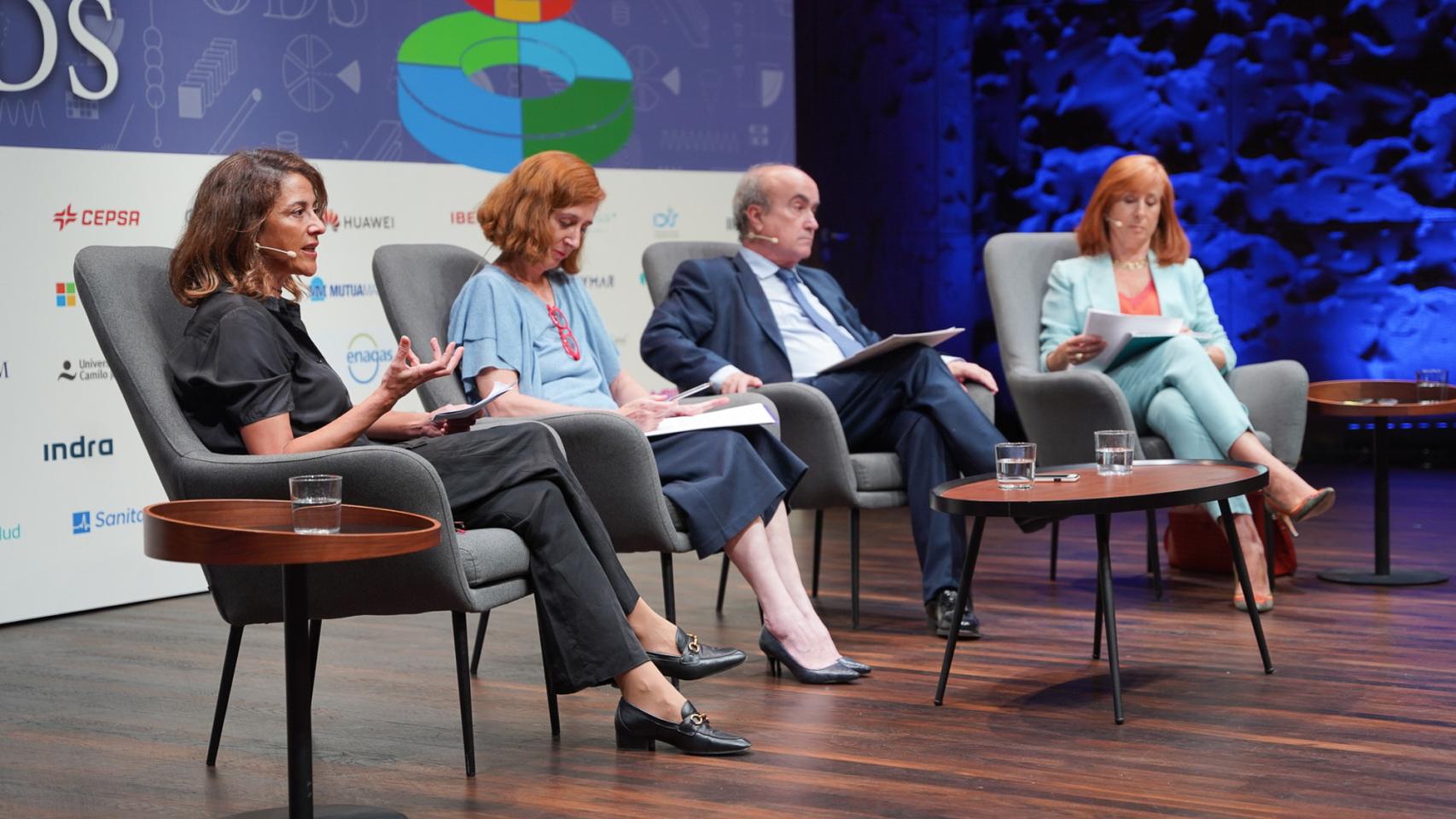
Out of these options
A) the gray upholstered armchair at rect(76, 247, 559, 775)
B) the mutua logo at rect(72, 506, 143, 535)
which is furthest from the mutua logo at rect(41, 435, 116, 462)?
the gray upholstered armchair at rect(76, 247, 559, 775)

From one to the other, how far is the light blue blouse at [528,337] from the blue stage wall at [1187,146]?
4.06 metres

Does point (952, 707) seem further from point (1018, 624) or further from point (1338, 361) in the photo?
point (1338, 361)

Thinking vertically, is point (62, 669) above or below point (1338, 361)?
below

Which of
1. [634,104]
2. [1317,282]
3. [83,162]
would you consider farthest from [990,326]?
[83,162]

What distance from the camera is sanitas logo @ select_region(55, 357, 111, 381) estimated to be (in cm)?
457

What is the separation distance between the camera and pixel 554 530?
9.46 ft

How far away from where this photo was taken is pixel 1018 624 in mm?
4168

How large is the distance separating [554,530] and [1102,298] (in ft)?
7.95

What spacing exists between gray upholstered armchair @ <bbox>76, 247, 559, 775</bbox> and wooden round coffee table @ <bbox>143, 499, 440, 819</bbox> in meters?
0.26

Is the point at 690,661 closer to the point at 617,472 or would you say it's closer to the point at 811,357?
the point at 617,472

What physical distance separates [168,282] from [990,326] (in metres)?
5.61

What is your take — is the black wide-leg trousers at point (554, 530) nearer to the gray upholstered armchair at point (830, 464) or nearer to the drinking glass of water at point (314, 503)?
the drinking glass of water at point (314, 503)

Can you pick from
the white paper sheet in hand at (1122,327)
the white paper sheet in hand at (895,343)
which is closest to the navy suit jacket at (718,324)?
the white paper sheet in hand at (895,343)

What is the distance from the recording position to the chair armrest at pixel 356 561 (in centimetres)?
268
